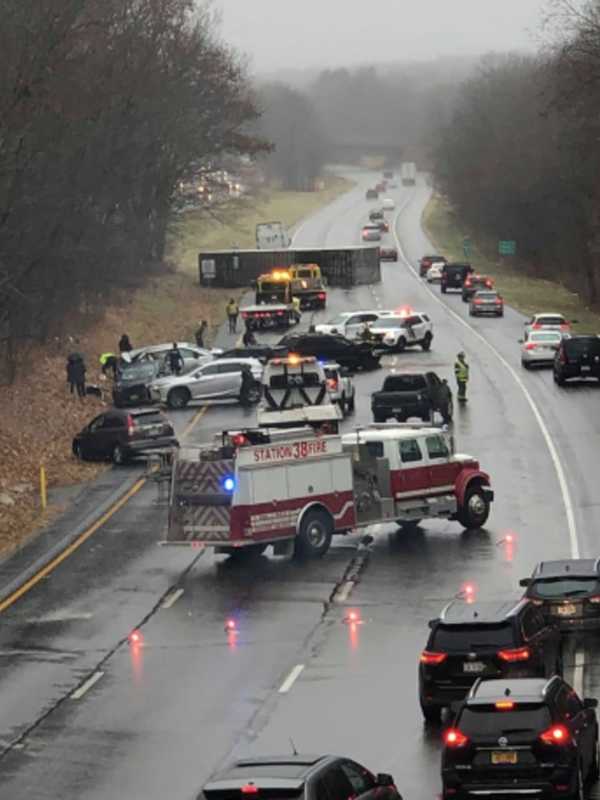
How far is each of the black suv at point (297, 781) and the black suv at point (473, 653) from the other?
22.3ft

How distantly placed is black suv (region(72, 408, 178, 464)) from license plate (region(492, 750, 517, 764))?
33.3m

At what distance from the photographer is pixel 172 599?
35.0 metres

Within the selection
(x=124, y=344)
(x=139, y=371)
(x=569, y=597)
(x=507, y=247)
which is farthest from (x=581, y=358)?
(x=507, y=247)

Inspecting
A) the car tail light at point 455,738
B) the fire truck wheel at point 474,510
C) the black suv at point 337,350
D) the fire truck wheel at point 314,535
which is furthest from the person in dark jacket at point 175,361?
the car tail light at point 455,738

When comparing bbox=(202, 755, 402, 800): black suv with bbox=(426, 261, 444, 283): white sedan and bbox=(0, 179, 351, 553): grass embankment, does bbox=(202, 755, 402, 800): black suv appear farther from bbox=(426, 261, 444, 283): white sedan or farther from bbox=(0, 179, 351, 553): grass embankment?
bbox=(426, 261, 444, 283): white sedan

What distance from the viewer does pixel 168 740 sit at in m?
24.8

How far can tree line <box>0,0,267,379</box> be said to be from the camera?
6362cm

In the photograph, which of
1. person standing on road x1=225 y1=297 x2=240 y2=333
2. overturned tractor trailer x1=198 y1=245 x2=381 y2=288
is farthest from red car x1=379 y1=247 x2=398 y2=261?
person standing on road x1=225 y1=297 x2=240 y2=333

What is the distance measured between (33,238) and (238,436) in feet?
110

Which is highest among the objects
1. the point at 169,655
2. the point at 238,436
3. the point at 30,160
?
the point at 30,160

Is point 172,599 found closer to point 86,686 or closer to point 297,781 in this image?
point 86,686

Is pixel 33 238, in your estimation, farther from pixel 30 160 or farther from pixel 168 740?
pixel 168 740

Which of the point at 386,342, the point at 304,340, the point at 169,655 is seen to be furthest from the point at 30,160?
the point at 169,655

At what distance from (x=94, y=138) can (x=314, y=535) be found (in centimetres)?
4781
